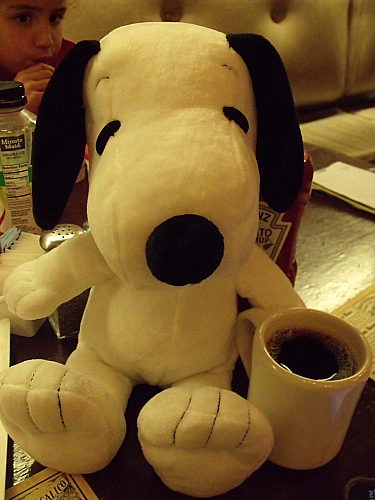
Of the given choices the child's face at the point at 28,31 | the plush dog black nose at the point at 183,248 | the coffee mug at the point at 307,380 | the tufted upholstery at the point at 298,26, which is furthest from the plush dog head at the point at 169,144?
the tufted upholstery at the point at 298,26

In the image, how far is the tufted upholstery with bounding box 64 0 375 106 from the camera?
1522 millimetres

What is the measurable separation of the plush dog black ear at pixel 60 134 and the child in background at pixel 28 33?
29.0 inches

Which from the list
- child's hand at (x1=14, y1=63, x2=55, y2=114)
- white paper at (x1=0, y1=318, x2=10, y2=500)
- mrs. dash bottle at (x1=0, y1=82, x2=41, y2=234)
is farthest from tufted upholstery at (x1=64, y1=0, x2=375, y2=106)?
white paper at (x1=0, y1=318, x2=10, y2=500)

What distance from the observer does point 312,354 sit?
Result: 45 cm

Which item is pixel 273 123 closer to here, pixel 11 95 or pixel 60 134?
pixel 60 134

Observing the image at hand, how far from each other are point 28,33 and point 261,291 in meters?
1.02

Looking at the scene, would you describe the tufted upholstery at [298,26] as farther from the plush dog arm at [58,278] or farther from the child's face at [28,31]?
the plush dog arm at [58,278]

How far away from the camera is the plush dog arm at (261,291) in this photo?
1.58 feet

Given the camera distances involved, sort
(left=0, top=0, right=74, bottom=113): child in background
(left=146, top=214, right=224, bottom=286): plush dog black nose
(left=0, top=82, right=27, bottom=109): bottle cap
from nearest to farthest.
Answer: (left=146, top=214, right=224, bottom=286): plush dog black nose
(left=0, top=82, right=27, bottom=109): bottle cap
(left=0, top=0, right=74, bottom=113): child in background

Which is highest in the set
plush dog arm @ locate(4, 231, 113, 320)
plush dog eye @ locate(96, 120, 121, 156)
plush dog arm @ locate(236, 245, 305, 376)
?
plush dog eye @ locate(96, 120, 121, 156)

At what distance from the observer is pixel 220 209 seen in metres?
0.35

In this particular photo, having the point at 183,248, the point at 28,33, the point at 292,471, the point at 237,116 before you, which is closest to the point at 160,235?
the point at 183,248

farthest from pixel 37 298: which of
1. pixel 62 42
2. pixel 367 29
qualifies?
pixel 367 29

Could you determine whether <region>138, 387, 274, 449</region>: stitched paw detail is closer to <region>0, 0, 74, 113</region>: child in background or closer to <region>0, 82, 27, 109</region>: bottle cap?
<region>0, 82, 27, 109</region>: bottle cap
